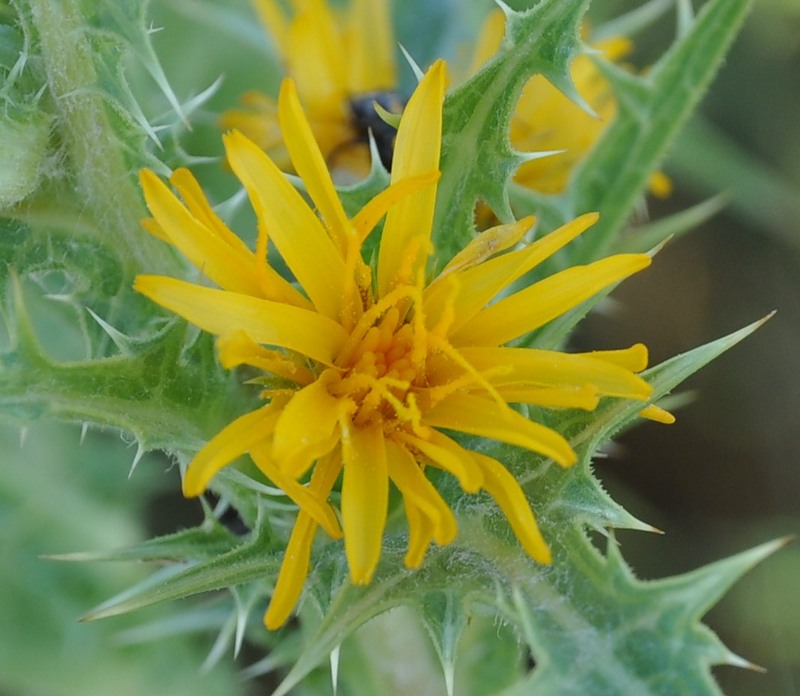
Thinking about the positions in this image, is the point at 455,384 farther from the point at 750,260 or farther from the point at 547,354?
the point at 750,260

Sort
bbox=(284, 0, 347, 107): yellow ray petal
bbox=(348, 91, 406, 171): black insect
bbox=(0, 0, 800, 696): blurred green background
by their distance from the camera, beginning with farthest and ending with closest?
bbox=(0, 0, 800, 696): blurred green background → bbox=(284, 0, 347, 107): yellow ray petal → bbox=(348, 91, 406, 171): black insect

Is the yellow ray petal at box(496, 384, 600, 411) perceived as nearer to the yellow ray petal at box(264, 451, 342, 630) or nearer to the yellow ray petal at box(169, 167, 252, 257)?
the yellow ray petal at box(264, 451, 342, 630)

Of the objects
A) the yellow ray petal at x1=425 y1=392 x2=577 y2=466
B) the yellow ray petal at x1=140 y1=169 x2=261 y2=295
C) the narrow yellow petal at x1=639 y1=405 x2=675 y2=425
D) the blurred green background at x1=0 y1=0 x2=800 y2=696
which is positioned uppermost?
the yellow ray petal at x1=140 y1=169 x2=261 y2=295

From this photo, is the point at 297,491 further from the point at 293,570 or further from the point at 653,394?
the point at 653,394

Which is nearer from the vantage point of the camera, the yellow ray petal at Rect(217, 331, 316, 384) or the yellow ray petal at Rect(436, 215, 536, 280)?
the yellow ray petal at Rect(217, 331, 316, 384)

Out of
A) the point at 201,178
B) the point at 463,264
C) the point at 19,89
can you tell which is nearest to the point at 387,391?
the point at 463,264

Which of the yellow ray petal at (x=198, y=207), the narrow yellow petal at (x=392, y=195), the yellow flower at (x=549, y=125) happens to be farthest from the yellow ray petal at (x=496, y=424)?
the yellow flower at (x=549, y=125)

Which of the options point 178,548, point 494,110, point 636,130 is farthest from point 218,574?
point 636,130

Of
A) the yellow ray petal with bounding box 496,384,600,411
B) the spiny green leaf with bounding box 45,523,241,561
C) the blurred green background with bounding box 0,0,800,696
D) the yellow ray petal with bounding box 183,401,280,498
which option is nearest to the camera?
the yellow ray petal with bounding box 183,401,280,498

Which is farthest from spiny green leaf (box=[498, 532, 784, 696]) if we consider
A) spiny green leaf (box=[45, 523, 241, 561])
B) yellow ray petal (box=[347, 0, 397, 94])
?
yellow ray petal (box=[347, 0, 397, 94])
